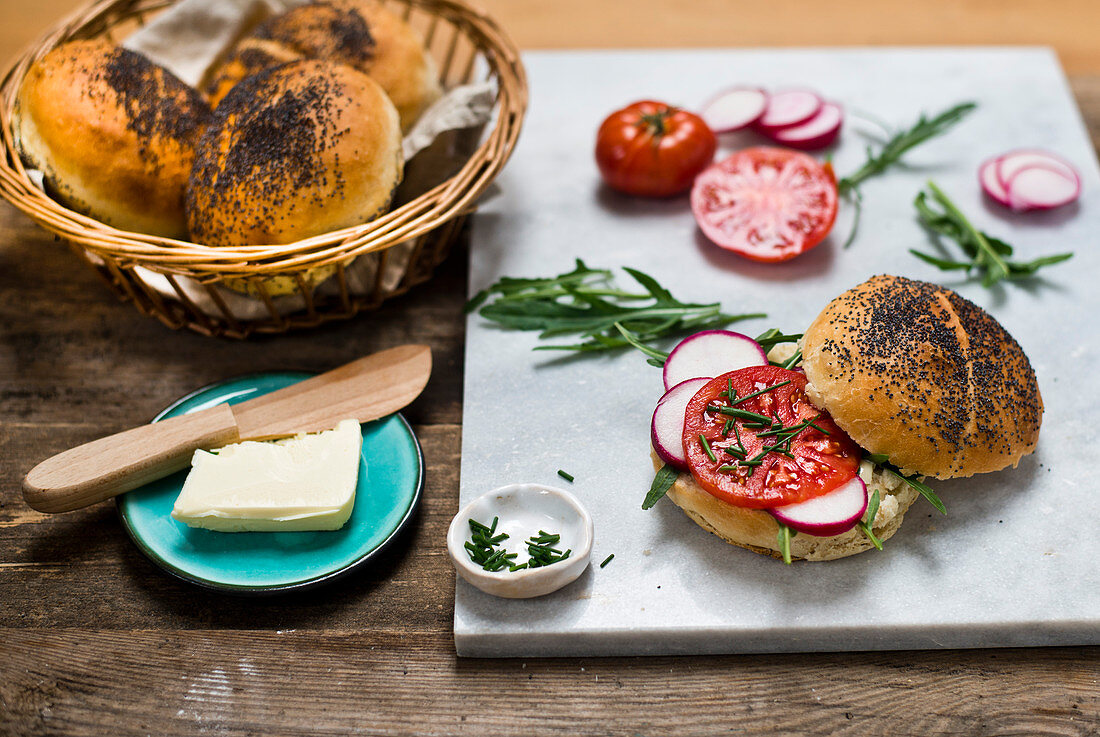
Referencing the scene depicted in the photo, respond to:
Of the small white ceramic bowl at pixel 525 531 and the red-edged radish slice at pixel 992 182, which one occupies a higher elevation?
the red-edged radish slice at pixel 992 182

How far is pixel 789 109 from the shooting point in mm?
3053

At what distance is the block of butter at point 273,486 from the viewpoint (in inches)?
73.7

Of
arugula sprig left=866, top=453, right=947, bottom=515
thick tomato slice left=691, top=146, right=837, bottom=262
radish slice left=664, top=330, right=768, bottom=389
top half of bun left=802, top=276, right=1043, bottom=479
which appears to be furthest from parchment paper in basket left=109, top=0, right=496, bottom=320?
arugula sprig left=866, top=453, right=947, bottom=515

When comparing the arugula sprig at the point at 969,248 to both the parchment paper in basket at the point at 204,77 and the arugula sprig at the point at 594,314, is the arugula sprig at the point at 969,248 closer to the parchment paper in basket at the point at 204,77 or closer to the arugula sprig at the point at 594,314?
the arugula sprig at the point at 594,314

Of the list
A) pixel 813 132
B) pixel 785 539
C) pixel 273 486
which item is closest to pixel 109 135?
pixel 273 486

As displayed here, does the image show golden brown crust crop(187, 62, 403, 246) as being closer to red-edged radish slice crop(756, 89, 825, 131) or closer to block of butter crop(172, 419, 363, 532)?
block of butter crop(172, 419, 363, 532)

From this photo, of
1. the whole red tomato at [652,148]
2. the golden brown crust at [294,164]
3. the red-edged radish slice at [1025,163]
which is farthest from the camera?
the red-edged radish slice at [1025,163]

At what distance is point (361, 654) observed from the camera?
189 cm

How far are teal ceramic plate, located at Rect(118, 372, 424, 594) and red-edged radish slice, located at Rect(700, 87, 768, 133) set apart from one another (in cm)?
172

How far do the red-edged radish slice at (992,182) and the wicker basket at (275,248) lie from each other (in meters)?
1.59

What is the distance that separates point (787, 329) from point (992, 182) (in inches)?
41.0

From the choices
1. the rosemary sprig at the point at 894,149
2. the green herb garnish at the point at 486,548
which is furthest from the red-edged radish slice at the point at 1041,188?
the green herb garnish at the point at 486,548

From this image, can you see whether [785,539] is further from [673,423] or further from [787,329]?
[787,329]

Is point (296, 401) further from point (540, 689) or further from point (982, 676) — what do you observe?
point (982, 676)
